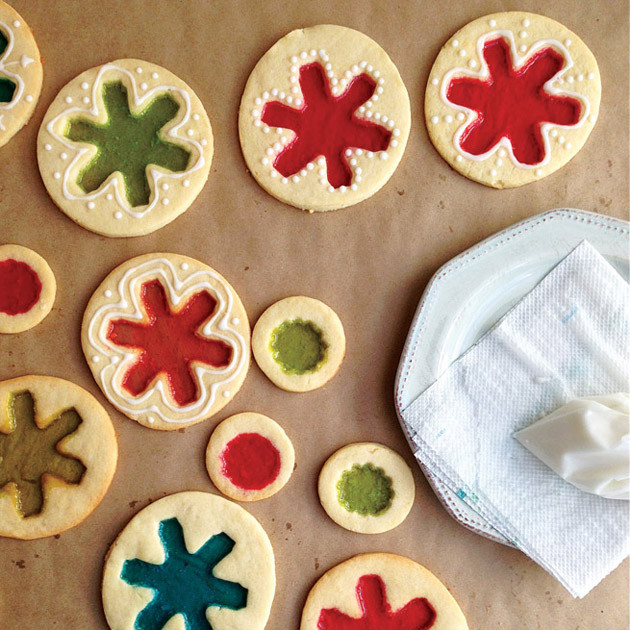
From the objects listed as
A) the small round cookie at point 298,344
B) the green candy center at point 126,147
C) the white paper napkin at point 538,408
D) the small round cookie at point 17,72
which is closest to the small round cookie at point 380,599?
the white paper napkin at point 538,408

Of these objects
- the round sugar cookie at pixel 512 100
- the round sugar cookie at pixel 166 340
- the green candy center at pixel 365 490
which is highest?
the round sugar cookie at pixel 512 100

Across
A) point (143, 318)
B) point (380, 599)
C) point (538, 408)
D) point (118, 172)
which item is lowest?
point (380, 599)

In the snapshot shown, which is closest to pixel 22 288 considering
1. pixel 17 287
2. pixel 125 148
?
pixel 17 287

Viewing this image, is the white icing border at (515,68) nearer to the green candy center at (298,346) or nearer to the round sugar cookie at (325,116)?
the round sugar cookie at (325,116)

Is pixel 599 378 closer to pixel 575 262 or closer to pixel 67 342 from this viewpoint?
pixel 575 262

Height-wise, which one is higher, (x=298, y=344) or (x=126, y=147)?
(x=126, y=147)

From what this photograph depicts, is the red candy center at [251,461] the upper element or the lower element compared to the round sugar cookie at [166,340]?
lower

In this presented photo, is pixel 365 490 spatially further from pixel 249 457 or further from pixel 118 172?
pixel 118 172

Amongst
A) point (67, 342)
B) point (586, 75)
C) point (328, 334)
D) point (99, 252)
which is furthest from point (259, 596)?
point (586, 75)
